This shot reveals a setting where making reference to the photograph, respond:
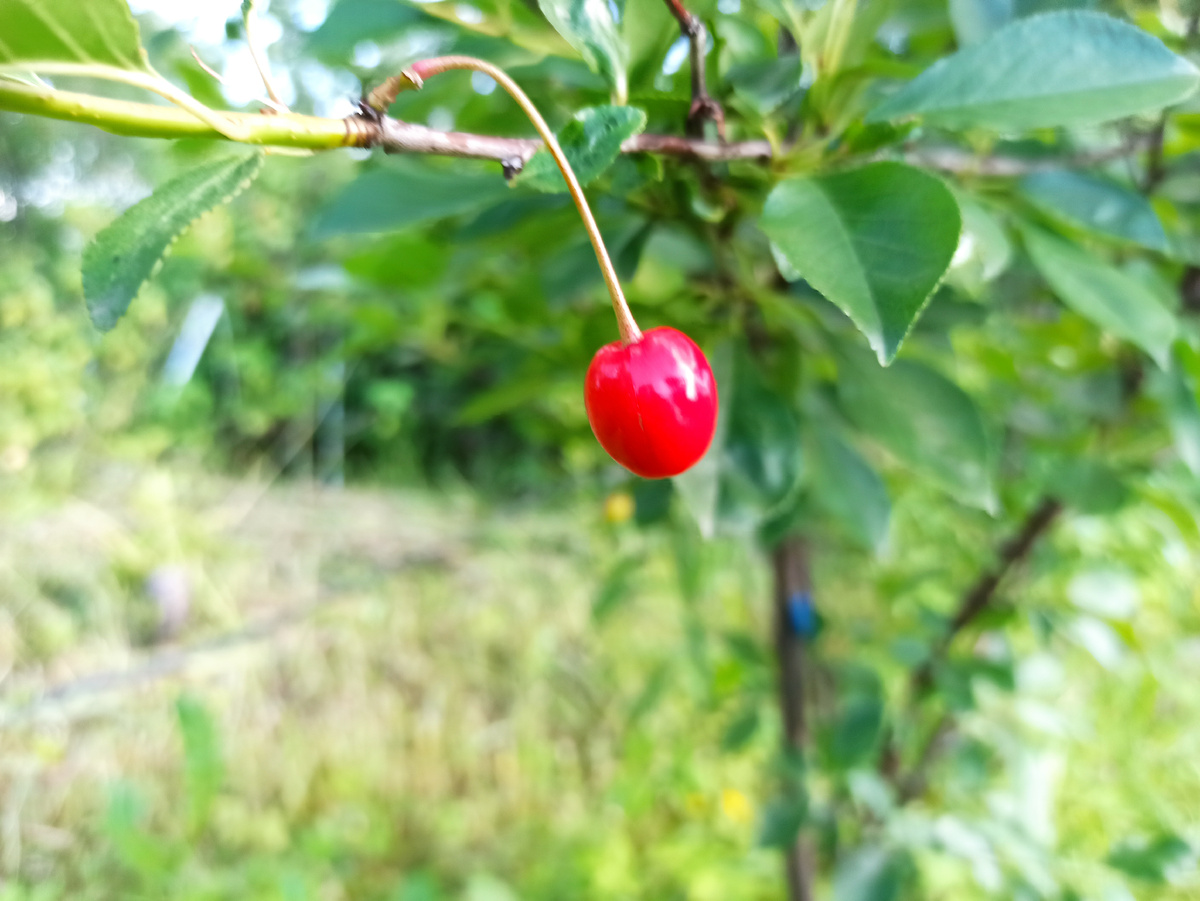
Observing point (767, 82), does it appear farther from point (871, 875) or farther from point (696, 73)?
point (871, 875)

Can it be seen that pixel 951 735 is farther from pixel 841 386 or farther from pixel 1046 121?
pixel 1046 121

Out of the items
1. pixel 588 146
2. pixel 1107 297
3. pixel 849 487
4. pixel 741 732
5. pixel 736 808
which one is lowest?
pixel 736 808

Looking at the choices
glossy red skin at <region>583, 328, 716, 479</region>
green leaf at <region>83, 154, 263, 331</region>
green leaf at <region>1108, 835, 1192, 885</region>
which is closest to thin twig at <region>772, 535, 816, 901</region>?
green leaf at <region>1108, 835, 1192, 885</region>

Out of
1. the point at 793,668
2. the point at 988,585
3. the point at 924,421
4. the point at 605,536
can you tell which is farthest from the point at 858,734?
the point at 605,536

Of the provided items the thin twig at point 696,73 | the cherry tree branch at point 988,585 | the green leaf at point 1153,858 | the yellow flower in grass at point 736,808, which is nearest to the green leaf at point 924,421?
the thin twig at point 696,73

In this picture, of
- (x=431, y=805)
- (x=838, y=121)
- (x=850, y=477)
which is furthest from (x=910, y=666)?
(x=431, y=805)

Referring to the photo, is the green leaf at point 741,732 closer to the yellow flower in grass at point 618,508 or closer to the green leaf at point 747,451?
the yellow flower in grass at point 618,508
